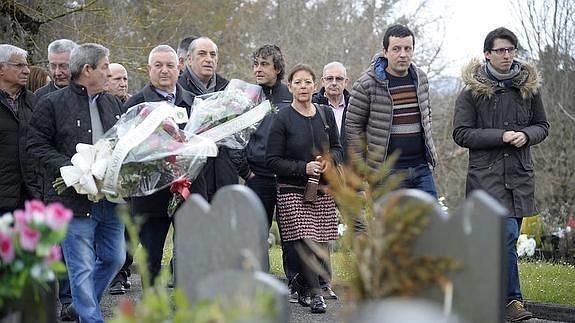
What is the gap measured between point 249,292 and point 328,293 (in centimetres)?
616

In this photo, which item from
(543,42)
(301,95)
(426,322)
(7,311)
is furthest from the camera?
(543,42)

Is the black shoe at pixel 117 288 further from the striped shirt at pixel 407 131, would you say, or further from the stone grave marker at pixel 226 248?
the stone grave marker at pixel 226 248

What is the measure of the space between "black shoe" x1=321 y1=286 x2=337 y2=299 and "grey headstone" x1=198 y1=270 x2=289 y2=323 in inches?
226

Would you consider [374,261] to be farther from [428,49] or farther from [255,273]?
[428,49]

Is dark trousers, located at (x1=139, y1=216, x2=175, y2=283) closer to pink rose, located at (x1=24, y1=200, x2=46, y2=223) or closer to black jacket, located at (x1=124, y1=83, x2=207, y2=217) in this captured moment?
black jacket, located at (x1=124, y1=83, x2=207, y2=217)

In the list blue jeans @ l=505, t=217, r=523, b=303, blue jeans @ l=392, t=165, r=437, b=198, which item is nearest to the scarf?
blue jeans @ l=392, t=165, r=437, b=198

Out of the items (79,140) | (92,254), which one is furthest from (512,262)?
(79,140)

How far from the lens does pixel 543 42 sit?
22.7 metres

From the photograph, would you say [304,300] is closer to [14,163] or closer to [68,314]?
[68,314]

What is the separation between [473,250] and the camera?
12.1ft

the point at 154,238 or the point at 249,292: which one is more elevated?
the point at 249,292

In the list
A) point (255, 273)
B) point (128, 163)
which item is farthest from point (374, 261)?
point (128, 163)

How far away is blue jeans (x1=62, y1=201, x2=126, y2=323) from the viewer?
7254 mm

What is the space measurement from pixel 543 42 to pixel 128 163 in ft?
56.5
